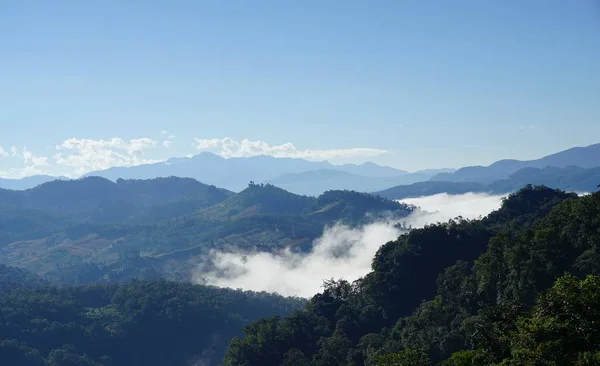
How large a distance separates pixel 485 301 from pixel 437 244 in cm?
2586

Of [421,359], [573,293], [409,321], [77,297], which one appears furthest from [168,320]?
[573,293]

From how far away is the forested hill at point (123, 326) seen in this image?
463 ft

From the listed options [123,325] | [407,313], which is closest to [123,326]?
[123,325]

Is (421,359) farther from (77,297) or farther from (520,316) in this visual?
(77,297)

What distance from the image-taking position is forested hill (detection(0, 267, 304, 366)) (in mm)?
141125

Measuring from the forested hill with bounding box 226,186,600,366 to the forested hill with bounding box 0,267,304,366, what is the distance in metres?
69.5

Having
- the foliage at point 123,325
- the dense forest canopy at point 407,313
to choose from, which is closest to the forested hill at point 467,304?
the dense forest canopy at point 407,313

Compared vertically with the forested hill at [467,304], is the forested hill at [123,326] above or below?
below

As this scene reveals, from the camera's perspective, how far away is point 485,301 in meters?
66.4

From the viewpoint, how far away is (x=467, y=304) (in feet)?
225

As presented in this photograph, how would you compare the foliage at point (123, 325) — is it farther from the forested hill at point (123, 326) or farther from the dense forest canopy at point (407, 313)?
the dense forest canopy at point (407, 313)

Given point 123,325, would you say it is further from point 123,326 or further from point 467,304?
point 467,304

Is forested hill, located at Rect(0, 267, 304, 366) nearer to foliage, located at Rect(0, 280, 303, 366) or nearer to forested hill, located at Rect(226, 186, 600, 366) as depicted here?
foliage, located at Rect(0, 280, 303, 366)

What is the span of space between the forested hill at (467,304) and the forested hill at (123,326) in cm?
6954
